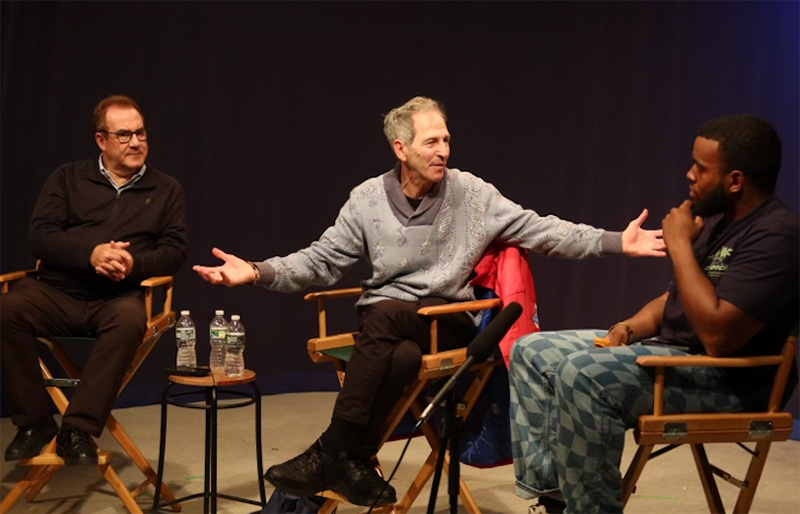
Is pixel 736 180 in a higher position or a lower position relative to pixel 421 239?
higher

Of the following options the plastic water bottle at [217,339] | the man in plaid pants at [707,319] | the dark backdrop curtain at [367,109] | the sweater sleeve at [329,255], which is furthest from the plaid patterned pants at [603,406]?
the dark backdrop curtain at [367,109]

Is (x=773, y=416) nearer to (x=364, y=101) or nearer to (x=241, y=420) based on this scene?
(x=241, y=420)

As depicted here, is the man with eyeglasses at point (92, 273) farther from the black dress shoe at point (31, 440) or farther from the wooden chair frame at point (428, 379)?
the wooden chair frame at point (428, 379)

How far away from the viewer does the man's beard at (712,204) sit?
2959mm

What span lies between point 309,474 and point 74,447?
0.83 m

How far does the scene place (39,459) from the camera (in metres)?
3.57

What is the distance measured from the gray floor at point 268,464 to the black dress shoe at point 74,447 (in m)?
0.43

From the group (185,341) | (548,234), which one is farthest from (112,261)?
(548,234)

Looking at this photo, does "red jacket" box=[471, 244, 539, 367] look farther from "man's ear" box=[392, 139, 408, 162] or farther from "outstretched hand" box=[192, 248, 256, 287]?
"outstretched hand" box=[192, 248, 256, 287]

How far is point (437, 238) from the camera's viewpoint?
375 centimetres

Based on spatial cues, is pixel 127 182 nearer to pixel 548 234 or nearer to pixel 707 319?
pixel 548 234

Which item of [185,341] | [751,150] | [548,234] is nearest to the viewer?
[751,150]

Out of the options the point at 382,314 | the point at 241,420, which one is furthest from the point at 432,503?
the point at 241,420

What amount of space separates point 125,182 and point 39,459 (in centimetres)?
120
